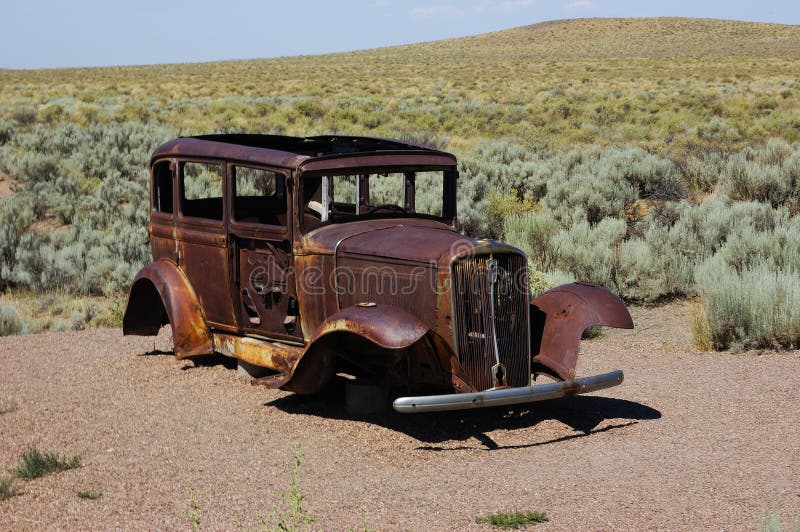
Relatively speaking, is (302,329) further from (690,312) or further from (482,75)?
(482,75)

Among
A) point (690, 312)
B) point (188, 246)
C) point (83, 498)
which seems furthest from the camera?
point (690, 312)

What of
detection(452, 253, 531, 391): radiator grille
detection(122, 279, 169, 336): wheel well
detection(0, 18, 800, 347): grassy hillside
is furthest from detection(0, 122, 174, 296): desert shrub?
detection(452, 253, 531, 391): radiator grille

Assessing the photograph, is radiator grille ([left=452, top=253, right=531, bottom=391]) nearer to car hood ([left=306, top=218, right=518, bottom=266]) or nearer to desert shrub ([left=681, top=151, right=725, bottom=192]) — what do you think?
car hood ([left=306, top=218, right=518, bottom=266])

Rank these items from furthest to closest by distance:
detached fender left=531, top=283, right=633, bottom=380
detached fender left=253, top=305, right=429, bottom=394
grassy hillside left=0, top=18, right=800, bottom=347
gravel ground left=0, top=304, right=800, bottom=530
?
grassy hillside left=0, top=18, right=800, bottom=347, detached fender left=531, top=283, right=633, bottom=380, detached fender left=253, top=305, right=429, bottom=394, gravel ground left=0, top=304, right=800, bottom=530

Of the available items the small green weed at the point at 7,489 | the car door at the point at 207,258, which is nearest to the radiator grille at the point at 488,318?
the car door at the point at 207,258

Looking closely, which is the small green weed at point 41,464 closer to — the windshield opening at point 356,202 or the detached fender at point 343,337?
the detached fender at point 343,337

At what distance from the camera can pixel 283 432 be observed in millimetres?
6445

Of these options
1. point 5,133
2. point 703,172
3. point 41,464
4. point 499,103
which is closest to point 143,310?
point 41,464

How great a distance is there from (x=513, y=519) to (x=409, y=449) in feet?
4.95

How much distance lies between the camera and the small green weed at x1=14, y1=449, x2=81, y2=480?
5.64 metres

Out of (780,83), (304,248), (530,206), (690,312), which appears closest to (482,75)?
(780,83)

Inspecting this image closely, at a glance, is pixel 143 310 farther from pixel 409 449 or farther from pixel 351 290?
pixel 409 449

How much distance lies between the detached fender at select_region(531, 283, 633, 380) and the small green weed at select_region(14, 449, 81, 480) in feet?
10.9

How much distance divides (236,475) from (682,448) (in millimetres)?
2820
